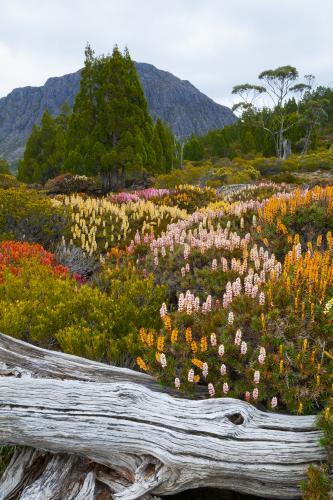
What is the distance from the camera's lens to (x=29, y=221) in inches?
382

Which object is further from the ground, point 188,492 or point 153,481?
point 153,481

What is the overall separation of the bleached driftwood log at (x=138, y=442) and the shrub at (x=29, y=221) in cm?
661

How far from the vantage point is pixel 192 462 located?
9.55 feet

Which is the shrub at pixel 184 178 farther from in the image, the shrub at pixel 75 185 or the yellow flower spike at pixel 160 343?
the yellow flower spike at pixel 160 343

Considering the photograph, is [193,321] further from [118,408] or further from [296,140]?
[296,140]

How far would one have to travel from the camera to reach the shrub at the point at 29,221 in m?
9.60

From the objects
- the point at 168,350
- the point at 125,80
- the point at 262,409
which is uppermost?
the point at 125,80

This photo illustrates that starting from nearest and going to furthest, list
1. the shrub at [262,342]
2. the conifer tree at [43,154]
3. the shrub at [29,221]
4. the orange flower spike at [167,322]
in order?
1. the shrub at [262,342]
2. the orange flower spike at [167,322]
3. the shrub at [29,221]
4. the conifer tree at [43,154]

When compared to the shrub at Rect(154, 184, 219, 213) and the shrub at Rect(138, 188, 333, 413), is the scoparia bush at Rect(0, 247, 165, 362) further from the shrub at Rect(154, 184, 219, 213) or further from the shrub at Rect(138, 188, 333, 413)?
the shrub at Rect(154, 184, 219, 213)

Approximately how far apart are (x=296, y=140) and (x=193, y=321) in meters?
65.4

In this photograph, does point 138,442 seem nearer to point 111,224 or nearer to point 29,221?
point 29,221

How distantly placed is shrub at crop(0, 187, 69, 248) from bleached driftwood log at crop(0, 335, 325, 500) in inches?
260

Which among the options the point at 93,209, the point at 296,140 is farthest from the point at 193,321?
the point at 296,140

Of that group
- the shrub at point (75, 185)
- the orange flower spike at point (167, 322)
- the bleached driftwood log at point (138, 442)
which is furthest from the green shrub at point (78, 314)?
the shrub at point (75, 185)
